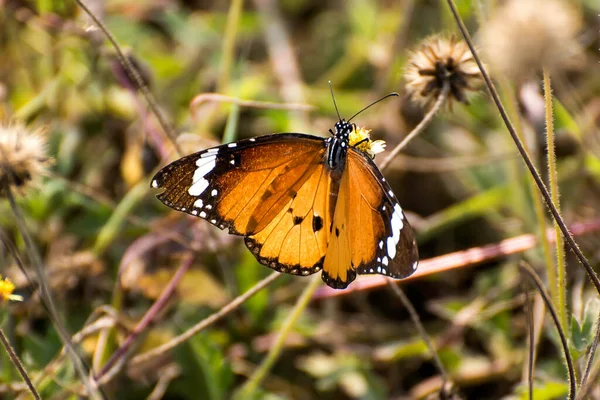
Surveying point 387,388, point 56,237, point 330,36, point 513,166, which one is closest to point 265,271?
point 387,388

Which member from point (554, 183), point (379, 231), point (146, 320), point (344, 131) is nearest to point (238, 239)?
point (146, 320)

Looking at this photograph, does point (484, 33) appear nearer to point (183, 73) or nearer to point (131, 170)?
point (131, 170)

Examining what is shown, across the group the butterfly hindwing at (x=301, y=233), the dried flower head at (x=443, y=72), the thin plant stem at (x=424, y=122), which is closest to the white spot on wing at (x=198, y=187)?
the butterfly hindwing at (x=301, y=233)

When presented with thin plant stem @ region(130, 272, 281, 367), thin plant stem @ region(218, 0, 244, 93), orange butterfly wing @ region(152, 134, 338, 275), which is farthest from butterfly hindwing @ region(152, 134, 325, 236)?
thin plant stem @ region(218, 0, 244, 93)

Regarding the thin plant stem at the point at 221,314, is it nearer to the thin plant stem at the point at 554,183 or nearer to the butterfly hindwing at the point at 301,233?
the butterfly hindwing at the point at 301,233

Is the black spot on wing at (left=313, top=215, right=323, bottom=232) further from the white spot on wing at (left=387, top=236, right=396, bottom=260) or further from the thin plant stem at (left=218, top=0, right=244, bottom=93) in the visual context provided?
the thin plant stem at (left=218, top=0, right=244, bottom=93)

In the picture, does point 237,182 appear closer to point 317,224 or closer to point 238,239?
point 317,224
